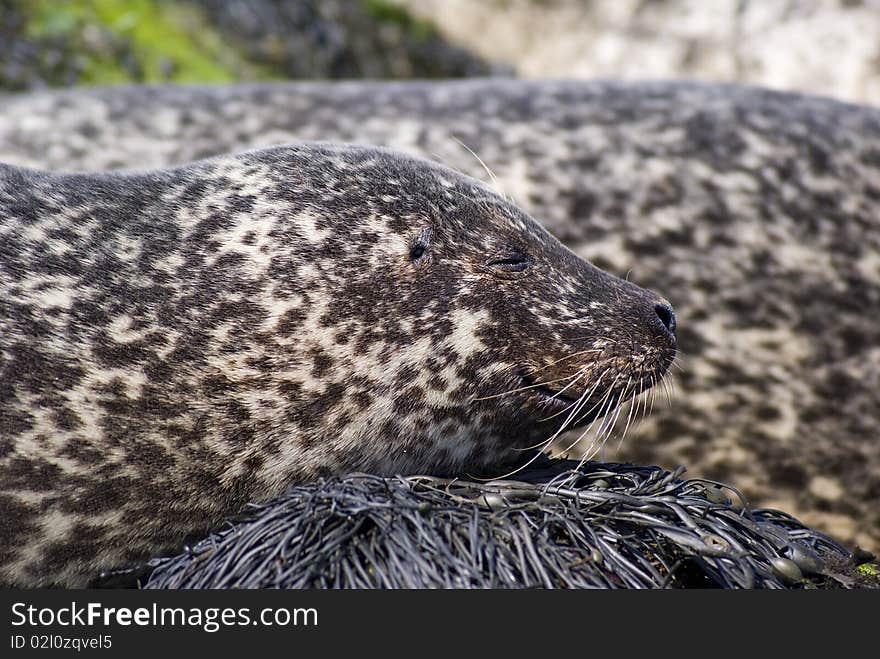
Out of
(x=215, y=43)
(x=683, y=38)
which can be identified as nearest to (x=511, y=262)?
(x=215, y=43)

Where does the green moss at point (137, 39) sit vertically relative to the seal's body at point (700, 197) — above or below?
above

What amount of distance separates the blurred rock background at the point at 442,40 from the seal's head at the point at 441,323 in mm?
5604

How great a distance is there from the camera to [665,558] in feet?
9.73

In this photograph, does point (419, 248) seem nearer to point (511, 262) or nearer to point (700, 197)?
point (511, 262)

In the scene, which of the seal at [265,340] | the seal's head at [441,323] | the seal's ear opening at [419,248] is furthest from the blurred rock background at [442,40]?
the seal's ear opening at [419,248]

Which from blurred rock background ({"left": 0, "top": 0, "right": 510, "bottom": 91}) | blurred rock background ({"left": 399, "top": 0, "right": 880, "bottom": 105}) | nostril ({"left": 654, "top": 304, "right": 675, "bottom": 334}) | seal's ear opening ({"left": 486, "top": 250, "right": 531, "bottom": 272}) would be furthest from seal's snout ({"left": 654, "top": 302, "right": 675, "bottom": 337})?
blurred rock background ({"left": 399, "top": 0, "right": 880, "bottom": 105})

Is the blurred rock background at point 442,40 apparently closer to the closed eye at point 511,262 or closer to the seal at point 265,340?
the seal at point 265,340

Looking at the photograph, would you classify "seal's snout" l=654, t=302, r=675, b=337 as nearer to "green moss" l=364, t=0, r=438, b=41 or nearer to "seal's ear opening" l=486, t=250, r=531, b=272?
"seal's ear opening" l=486, t=250, r=531, b=272

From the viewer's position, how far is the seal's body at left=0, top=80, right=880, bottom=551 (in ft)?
15.9

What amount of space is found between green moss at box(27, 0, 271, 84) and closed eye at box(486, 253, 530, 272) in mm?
5961

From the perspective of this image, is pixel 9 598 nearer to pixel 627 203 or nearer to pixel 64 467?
pixel 64 467

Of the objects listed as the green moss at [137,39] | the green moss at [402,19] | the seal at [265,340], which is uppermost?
the green moss at [402,19]

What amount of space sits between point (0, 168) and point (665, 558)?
241 cm

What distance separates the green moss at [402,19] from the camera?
1152cm
